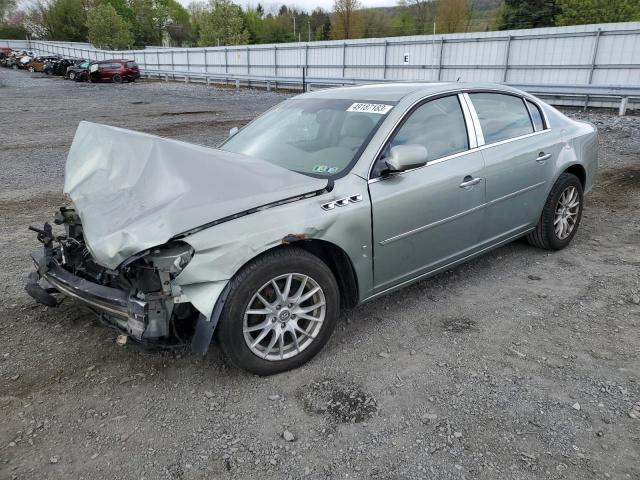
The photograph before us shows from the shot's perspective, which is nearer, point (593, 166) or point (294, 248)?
point (294, 248)

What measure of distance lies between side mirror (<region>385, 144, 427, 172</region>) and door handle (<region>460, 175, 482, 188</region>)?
1.83 feet

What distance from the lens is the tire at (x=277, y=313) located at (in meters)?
2.76

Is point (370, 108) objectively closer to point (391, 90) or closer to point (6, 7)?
point (391, 90)

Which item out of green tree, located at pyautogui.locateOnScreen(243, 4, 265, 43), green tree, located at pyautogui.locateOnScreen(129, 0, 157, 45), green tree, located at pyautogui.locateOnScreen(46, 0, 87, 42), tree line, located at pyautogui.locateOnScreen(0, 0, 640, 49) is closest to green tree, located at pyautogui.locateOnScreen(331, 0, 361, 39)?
tree line, located at pyautogui.locateOnScreen(0, 0, 640, 49)

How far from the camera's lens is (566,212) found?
15.8 feet

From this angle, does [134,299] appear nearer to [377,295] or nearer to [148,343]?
[148,343]

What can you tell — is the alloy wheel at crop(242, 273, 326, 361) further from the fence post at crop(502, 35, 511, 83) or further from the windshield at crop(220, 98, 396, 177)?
the fence post at crop(502, 35, 511, 83)

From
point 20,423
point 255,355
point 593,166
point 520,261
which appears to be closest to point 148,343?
point 255,355

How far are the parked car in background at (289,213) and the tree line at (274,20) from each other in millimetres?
34022

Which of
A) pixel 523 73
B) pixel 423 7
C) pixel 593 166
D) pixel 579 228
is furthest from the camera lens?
pixel 423 7

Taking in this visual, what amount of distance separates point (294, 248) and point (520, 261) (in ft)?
8.81

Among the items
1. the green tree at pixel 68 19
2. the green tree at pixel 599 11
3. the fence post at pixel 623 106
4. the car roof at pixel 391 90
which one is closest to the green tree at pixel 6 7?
the green tree at pixel 68 19

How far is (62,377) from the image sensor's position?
3045 mm

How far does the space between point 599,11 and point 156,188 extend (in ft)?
123
